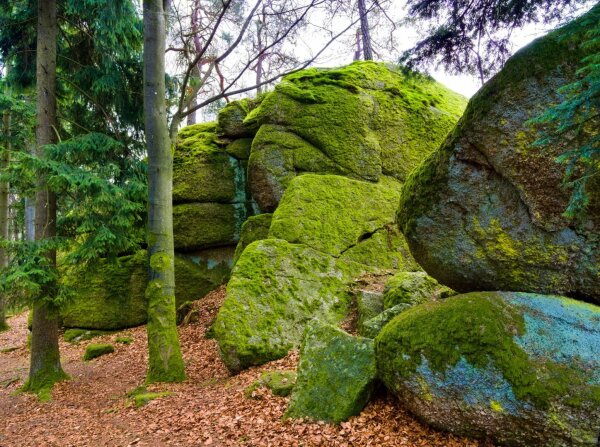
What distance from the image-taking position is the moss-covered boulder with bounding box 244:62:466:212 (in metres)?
11.3

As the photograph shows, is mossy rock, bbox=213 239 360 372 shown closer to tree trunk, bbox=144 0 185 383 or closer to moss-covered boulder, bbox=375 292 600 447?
tree trunk, bbox=144 0 185 383

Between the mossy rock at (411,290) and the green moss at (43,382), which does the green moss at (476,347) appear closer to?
the mossy rock at (411,290)

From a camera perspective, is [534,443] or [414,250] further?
[414,250]

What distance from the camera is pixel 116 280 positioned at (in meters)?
11.9

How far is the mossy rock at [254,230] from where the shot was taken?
35.0 feet

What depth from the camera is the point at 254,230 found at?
10773mm

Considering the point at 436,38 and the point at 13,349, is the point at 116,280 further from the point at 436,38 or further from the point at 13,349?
the point at 436,38

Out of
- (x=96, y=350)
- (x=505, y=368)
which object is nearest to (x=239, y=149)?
(x=96, y=350)

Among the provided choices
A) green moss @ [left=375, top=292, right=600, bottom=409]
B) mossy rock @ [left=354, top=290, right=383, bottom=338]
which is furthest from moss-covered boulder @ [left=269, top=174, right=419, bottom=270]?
green moss @ [left=375, top=292, right=600, bottom=409]

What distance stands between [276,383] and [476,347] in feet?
9.85

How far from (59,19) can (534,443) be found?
38.9ft

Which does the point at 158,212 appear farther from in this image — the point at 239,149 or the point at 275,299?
the point at 239,149

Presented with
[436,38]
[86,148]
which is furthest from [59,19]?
[436,38]

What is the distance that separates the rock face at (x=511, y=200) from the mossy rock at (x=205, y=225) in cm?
814
